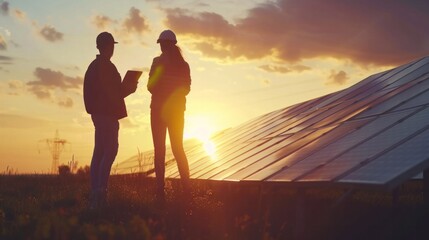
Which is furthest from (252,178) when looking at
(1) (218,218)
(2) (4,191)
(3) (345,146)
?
(2) (4,191)

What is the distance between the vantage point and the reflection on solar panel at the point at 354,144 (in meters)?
5.39

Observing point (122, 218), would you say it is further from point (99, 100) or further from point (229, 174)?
point (229, 174)

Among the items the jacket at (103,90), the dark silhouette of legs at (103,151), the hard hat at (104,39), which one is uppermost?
the hard hat at (104,39)

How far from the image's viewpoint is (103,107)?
768cm

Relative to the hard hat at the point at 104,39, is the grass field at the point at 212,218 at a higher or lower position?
lower

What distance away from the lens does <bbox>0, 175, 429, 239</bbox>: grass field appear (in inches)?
195

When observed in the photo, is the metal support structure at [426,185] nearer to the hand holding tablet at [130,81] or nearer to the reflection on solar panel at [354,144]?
the reflection on solar panel at [354,144]

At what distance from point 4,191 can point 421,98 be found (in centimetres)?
908

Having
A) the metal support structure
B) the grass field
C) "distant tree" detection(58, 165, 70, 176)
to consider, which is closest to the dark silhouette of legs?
the grass field

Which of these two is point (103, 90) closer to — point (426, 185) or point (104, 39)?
point (104, 39)

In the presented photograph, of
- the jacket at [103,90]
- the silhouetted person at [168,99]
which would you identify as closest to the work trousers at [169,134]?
the silhouetted person at [168,99]

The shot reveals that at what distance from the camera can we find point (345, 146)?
6.86m

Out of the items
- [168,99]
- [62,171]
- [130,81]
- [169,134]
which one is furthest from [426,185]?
[62,171]

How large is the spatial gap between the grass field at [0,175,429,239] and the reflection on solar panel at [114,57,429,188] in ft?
1.59
